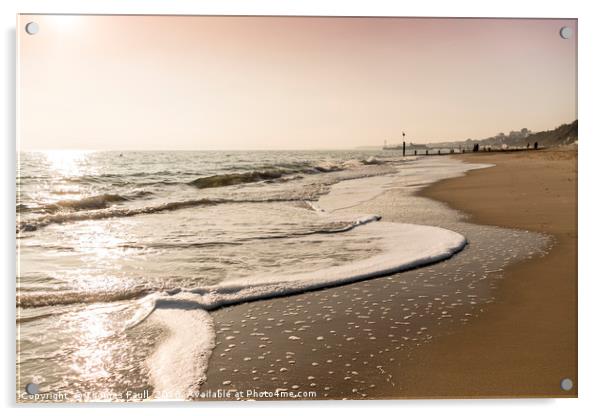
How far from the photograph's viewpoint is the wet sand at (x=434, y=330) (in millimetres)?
2596

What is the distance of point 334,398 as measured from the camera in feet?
8.59

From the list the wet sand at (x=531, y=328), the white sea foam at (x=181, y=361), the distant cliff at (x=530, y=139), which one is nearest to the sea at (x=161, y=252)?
the white sea foam at (x=181, y=361)

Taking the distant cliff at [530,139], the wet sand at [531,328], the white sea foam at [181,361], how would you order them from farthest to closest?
the distant cliff at [530,139], the wet sand at [531,328], the white sea foam at [181,361]

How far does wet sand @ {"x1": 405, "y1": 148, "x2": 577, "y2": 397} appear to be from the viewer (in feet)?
8.87

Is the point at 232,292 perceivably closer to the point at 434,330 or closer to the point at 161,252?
the point at 161,252

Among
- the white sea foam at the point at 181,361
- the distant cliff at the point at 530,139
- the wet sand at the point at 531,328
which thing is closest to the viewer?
the white sea foam at the point at 181,361

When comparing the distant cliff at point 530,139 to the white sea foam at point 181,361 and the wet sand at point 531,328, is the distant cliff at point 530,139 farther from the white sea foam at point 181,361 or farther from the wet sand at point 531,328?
the white sea foam at point 181,361

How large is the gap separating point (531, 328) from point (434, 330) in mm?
664

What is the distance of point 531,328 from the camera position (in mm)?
2941

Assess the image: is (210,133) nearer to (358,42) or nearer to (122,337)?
(358,42)

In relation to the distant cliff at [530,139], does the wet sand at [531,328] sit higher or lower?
lower

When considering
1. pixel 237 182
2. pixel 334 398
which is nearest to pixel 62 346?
pixel 334 398

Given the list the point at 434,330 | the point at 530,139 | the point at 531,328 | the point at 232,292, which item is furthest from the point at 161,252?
the point at 530,139

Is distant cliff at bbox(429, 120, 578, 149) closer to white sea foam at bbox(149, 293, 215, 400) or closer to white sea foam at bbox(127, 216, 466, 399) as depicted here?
white sea foam at bbox(127, 216, 466, 399)
